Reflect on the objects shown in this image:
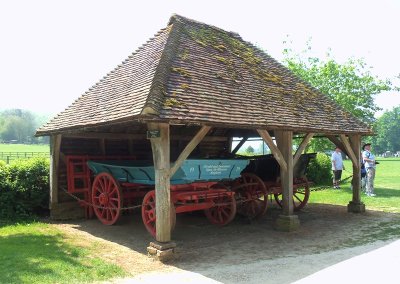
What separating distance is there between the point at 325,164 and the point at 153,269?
50.0 feet

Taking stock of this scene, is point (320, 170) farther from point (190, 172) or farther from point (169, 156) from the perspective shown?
point (169, 156)

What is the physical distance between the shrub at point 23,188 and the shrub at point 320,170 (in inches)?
505

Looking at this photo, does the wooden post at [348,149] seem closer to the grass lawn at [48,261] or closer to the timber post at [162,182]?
the timber post at [162,182]

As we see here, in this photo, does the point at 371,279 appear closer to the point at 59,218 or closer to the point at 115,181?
the point at 115,181

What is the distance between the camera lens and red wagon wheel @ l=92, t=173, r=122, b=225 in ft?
31.3

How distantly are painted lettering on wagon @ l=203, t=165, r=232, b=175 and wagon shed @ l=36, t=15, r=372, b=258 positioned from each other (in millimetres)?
790

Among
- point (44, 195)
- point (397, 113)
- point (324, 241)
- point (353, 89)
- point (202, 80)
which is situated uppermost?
point (397, 113)

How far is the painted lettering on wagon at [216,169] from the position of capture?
27.0ft

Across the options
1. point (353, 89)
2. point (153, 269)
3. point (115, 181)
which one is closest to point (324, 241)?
point (153, 269)

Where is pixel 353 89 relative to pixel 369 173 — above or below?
above

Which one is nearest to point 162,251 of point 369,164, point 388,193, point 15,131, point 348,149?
point 348,149

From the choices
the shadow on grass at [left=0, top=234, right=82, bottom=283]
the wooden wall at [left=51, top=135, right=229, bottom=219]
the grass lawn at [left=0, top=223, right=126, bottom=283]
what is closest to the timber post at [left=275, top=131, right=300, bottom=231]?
the wooden wall at [left=51, top=135, right=229, bottom=219]

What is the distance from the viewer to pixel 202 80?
8.69m

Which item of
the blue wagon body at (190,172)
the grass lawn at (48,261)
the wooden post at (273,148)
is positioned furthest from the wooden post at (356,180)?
the grass lawn at (48,261)
